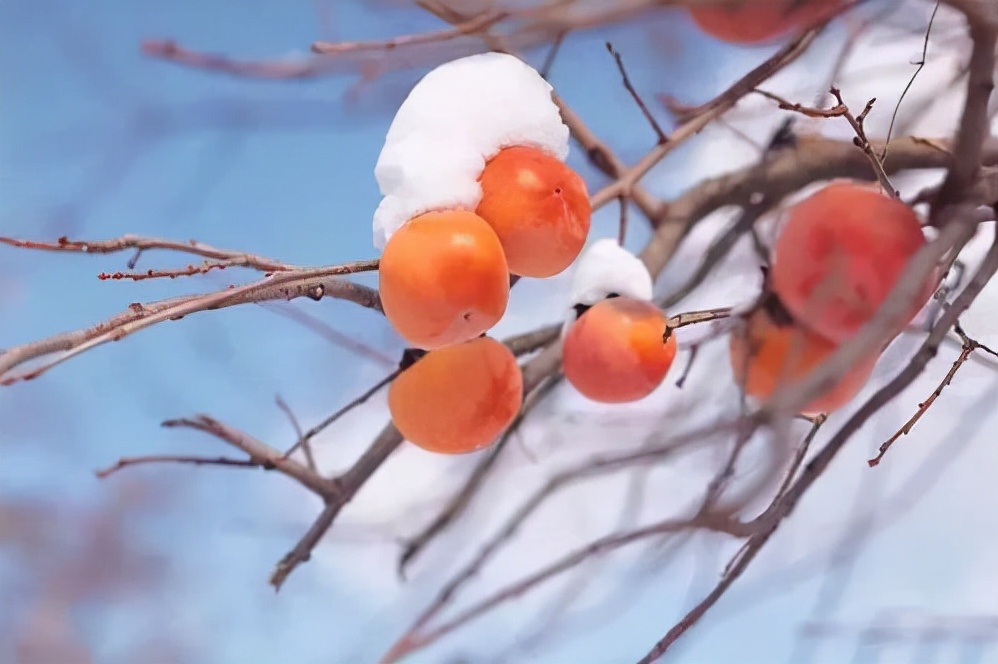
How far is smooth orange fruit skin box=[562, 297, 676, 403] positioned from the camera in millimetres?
405

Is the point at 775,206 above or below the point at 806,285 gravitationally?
above

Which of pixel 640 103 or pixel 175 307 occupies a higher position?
pixel 640 103

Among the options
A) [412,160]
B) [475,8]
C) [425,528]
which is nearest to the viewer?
[475,8]

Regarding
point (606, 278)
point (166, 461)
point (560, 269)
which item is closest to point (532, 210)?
point (560, 269)

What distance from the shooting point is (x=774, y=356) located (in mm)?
299

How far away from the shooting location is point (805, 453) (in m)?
0.28

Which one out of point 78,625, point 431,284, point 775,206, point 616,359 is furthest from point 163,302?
point 78,625

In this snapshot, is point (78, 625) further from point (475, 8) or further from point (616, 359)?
point (475, 8)

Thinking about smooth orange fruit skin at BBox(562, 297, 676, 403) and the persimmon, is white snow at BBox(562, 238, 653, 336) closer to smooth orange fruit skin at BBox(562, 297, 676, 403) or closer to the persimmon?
smooth orange fruit skin at BBox(562, 297, 676, 403)

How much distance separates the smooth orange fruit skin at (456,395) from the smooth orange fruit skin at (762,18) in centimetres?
19

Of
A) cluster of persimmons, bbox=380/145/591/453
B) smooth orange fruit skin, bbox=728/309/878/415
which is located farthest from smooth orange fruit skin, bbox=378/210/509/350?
smooth orange fruit skin, bbox=728/309/878/415

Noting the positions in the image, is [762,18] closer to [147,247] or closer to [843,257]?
[843,257]

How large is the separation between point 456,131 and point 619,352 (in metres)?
0.15

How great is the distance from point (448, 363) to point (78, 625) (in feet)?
1.75
